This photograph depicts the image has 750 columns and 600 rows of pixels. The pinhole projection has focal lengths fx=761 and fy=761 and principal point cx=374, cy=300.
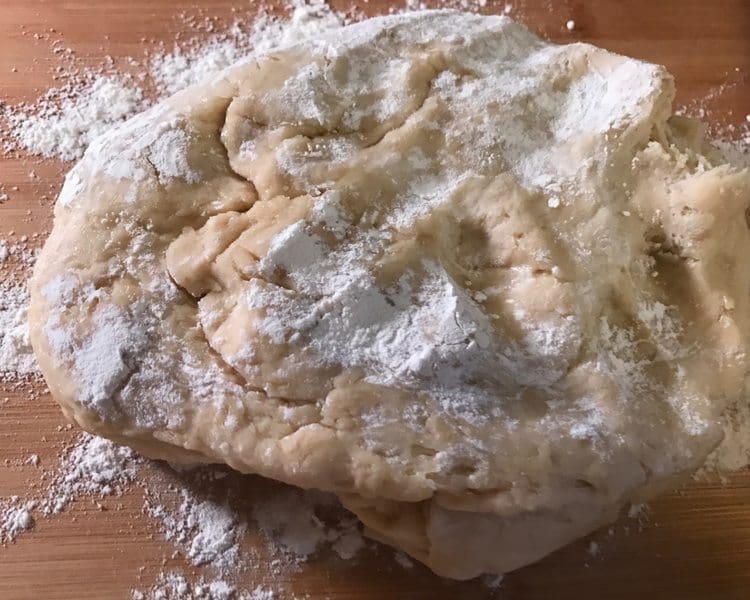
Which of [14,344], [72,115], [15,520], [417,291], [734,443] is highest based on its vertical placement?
[72,115]

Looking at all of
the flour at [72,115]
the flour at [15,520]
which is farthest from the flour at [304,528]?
the flour at [72,115]

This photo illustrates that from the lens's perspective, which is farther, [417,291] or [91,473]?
[91,473]

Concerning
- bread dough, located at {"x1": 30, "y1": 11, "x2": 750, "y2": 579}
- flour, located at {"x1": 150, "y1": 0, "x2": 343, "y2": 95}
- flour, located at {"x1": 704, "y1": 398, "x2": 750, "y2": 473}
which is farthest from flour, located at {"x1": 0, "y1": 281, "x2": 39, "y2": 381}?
flour, located at {"x1": 704, "y1": 398, "x2": 750, "y2": 473}

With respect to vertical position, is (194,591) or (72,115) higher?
(72,115)

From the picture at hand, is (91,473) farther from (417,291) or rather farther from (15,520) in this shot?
(417,291)

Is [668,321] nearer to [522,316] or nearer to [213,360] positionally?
[522,316]

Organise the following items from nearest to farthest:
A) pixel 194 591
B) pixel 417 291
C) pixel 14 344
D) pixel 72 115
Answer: pixel 417 291 < pixel 194 591 < pixel 14 344 < pixel 72 115

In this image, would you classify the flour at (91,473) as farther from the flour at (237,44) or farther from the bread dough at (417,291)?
the flour at (237,44)

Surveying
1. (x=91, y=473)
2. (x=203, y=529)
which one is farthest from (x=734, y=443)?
(x=91, y=473)
